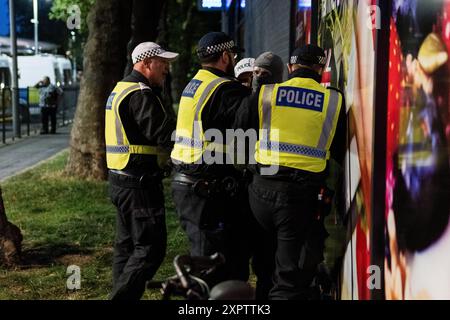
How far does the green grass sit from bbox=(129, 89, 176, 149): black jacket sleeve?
5.16 ft

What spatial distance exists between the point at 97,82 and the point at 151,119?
777 centimetres

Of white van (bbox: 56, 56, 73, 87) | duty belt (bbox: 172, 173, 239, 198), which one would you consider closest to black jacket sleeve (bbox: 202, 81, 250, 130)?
duty belt (bbox: 172, 173, 239, 198)

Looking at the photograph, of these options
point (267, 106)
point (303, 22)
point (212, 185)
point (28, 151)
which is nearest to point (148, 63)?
point (212, 185)

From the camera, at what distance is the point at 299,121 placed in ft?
15.1

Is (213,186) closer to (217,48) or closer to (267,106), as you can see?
(267,106)

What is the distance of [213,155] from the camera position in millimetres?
5016

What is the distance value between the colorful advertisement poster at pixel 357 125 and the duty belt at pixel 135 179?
4.60ft

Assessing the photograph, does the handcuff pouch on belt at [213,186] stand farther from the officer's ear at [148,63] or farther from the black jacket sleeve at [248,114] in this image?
the officer's ear at [148,63]

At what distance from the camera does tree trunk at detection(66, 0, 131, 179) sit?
1270 centimetres

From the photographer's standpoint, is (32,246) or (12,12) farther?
(12,12)
